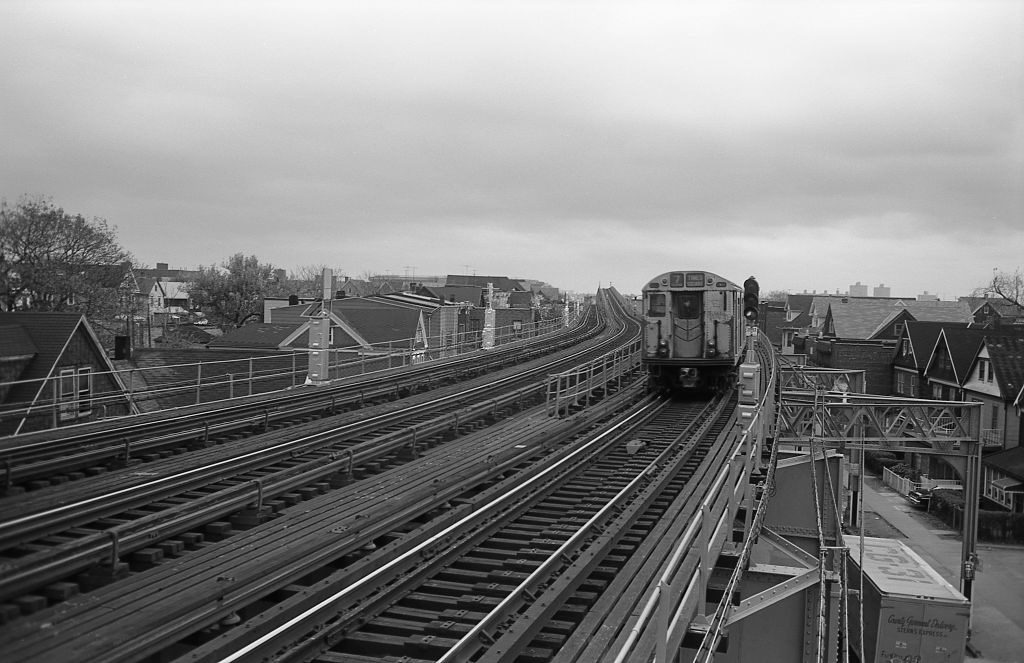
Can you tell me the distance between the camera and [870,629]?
18.5 meters

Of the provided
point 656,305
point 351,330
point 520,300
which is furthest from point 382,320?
point 520,300

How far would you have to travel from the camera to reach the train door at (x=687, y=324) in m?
23.3

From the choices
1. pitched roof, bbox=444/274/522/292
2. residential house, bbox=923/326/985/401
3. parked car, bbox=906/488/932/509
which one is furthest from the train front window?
pitched roof, bbox=444/274/522/292

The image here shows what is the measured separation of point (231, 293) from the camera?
218 ft

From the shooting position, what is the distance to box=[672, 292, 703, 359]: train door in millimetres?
23266

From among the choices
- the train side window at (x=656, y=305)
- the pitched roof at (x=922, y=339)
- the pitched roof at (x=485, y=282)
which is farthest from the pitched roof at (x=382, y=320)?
the pitched roof at (x=485, y=282)

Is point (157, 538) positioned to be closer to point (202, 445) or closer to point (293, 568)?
point (293, 568)

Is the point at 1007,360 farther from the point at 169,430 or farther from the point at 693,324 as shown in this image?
the point at 169,430

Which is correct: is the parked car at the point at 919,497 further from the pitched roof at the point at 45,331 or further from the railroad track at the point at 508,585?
the pitched roof at the point at 45,331

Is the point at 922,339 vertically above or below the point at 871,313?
below

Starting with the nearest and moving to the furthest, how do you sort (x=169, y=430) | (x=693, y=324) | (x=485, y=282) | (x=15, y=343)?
(x=169, y=430)
(x=15, y=343)
(x=693, y=324)
(x=485, y=282)

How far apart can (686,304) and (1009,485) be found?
1754cm

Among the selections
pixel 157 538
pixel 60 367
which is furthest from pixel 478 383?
pixel 157 538

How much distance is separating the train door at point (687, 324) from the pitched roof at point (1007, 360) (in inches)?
747
